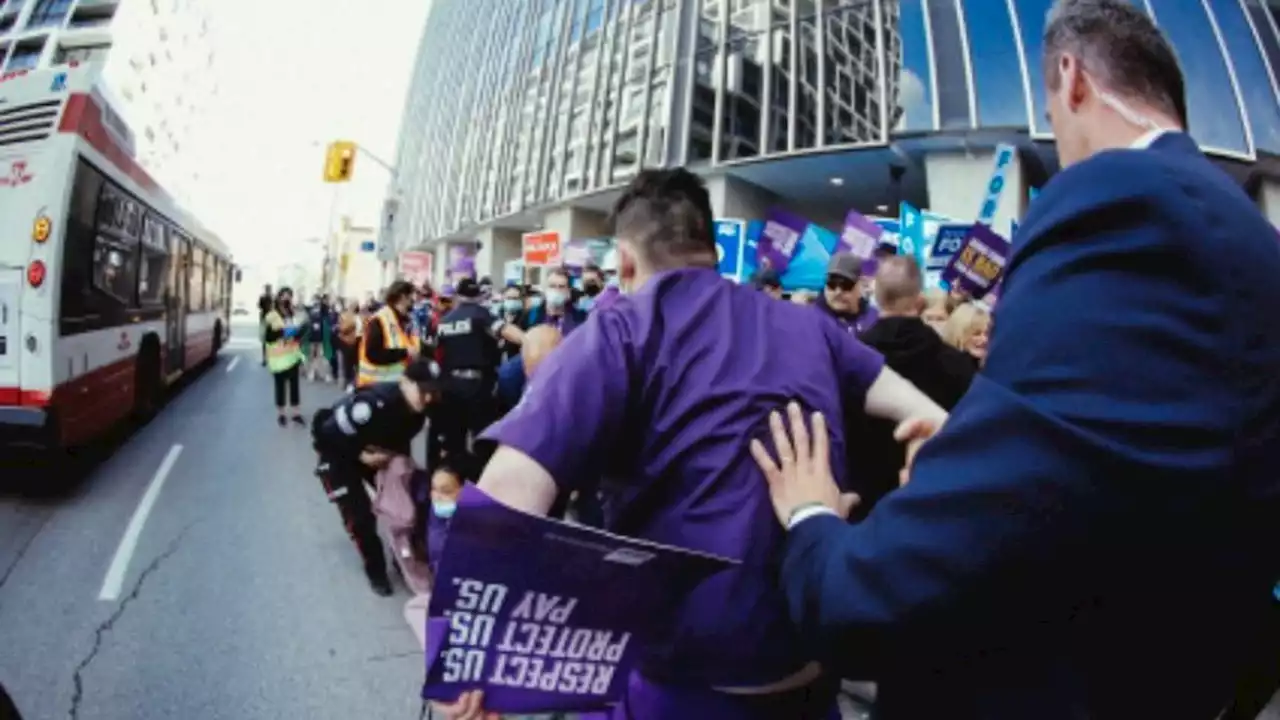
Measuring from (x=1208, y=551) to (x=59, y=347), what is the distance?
759 centimetres

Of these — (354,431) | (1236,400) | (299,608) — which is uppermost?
(1236,400)

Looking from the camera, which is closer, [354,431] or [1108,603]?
[1108,603]

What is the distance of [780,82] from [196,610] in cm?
1973

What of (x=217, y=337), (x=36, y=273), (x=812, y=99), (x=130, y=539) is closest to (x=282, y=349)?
(x=36, y=273)

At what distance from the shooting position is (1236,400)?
0.77 m

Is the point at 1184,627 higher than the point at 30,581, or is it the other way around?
the point at 1184,627

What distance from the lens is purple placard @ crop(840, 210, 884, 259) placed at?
995cm

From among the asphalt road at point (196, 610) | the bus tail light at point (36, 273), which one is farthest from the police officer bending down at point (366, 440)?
the bus tail light at point (36, 273)

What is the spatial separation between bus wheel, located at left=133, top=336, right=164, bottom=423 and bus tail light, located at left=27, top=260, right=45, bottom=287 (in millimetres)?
2812

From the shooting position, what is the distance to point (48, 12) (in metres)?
59.8

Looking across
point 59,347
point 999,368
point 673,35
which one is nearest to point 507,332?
point 59,347

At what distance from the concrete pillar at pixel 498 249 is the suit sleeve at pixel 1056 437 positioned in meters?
38.0

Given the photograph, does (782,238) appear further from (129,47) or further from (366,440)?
(129,47)

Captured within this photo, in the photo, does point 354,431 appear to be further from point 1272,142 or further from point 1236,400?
point 1272,142
